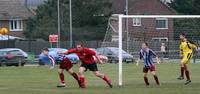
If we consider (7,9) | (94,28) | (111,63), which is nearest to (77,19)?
(94,28)

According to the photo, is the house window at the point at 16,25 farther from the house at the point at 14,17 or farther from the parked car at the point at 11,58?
the parked car at the point at 11,58

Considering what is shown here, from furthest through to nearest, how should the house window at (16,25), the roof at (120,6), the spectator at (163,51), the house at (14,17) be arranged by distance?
1. the house window at (16,25)
2. the house at (14,17)
3. the roof at (120,6)
4. the spectator at (163,51)

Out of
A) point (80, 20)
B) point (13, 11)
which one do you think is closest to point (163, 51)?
point (80, 20)

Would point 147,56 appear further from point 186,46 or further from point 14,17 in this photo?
point 14,17

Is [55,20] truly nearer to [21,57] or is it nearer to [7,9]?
[7,9]

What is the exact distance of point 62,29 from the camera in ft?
270

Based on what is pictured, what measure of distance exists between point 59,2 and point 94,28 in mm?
5349

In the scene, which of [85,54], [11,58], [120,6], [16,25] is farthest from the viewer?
[16,25]

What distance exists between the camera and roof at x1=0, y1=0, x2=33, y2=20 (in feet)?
319

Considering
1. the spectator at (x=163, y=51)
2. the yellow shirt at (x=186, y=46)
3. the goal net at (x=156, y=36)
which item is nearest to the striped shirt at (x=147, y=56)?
the yellow shirt at (x=186, y=46)

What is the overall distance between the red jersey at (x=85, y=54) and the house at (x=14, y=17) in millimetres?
72879

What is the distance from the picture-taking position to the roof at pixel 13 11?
9731cm

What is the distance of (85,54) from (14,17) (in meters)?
74.7

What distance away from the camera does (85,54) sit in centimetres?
2397
